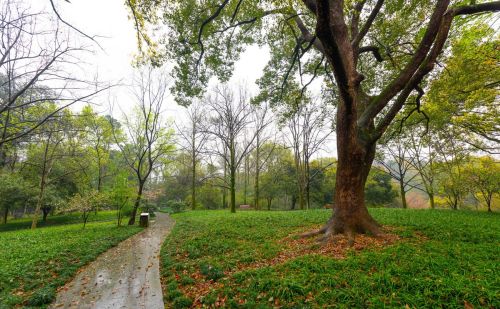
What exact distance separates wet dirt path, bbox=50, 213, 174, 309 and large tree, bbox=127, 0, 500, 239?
4.27 metres

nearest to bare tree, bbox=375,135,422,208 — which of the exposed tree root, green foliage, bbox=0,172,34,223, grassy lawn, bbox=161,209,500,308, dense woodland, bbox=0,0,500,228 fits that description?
dense woodland, bbox=0,0,500,228

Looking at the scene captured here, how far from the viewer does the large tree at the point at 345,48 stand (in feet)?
14.1

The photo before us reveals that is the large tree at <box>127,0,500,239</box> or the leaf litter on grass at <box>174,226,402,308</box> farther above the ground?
the large tree at <box>127,0,500,239</box>

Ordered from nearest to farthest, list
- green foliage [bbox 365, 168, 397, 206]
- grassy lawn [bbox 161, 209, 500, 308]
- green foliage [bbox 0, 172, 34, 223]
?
grassy lawn [bbox 161, 209, 500, 308]
green foliage [bbox 0, 172, 34, 223]
green foliage [bbox 365, 168, 397, 206]

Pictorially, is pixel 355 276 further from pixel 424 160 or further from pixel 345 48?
pixel 424 160

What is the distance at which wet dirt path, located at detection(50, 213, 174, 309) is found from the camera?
143 inches

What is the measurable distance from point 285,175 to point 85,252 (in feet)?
69.1

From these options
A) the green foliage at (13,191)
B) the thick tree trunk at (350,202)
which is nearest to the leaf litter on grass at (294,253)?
the thick tree trunk at (350,202)

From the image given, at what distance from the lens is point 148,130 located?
1338cm

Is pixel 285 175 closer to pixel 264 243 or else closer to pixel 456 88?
pixel 456 88

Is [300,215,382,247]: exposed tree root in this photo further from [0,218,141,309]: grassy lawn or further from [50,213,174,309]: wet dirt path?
[0,218,141,309]: grassy lawn

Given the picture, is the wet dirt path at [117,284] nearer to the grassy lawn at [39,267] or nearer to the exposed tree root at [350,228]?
the grassy lawn at [39,267]

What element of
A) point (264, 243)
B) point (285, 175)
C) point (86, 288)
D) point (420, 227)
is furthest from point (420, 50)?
point (285, 175)

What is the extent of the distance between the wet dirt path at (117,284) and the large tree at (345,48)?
168 inches
